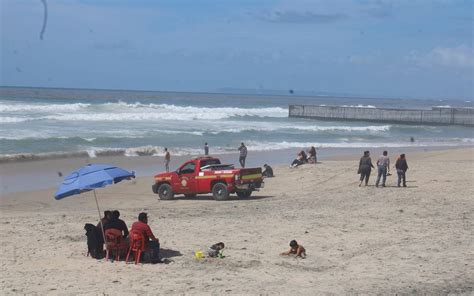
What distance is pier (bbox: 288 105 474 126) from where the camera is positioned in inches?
3056

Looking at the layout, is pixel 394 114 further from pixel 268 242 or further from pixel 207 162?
pixel 268 242

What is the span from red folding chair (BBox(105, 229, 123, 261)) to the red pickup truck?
9.18 metres

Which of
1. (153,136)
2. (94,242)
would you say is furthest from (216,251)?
(153,136)

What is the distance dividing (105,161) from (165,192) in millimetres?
12665

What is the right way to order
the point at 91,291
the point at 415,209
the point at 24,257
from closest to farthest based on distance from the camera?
1. the point at 91,291
2. the point at 24,257
3. the point at 415,209

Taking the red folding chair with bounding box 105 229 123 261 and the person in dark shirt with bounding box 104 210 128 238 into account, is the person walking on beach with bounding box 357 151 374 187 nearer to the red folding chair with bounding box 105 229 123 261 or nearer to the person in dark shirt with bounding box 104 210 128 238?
the person in dark shirt with bounding box 104 210 128 238

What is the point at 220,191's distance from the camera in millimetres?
21781

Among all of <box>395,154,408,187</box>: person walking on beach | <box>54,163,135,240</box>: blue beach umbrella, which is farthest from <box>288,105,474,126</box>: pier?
<box>54,163,135,240</box>: blue beach umbrella

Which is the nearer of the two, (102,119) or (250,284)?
(250,284)

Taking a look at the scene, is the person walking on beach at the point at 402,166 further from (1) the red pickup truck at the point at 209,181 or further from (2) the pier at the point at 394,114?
(2) the pier at the point at 394,114

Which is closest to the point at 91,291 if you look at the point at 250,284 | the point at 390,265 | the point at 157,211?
the point at 250,284

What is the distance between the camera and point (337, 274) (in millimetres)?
11680

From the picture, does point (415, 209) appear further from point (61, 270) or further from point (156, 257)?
point (61, 270)

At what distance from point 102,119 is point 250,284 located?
193ft
